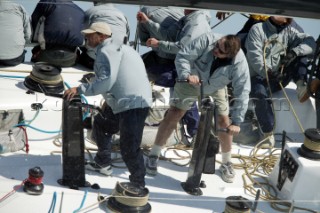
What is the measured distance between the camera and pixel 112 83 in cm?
402

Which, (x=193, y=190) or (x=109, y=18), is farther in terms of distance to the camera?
(x=109, y=18)

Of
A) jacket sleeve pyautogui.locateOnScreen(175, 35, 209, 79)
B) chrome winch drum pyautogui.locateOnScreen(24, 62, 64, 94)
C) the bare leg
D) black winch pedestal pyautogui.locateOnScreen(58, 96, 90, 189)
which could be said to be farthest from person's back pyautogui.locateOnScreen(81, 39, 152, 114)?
chrome winch drum pyautogui.locateOnScreen(24, 62, 64, 94)

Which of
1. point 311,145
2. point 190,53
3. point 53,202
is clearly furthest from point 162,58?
point 53,202

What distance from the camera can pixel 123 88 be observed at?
412 cm

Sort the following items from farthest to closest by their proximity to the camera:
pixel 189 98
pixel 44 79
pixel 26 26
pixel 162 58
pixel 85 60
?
pixel 85 60
pixel 26 26
pixel 162 58
pixel 44 79
pixel 189 98

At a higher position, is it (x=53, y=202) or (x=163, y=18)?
(x=163, y=18)

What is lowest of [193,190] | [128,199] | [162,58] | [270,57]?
[193,190]

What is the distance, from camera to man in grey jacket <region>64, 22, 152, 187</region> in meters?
4.00

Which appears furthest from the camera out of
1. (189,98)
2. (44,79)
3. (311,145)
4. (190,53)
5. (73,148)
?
(44,79)

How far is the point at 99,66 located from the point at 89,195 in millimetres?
841

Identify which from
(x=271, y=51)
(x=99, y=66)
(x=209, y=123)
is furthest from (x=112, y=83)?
(x=271, y=51)

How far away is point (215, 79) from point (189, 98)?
24 cm

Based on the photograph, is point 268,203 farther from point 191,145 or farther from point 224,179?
point 191,145

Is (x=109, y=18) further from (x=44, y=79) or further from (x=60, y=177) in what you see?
(x=60, y=177)
